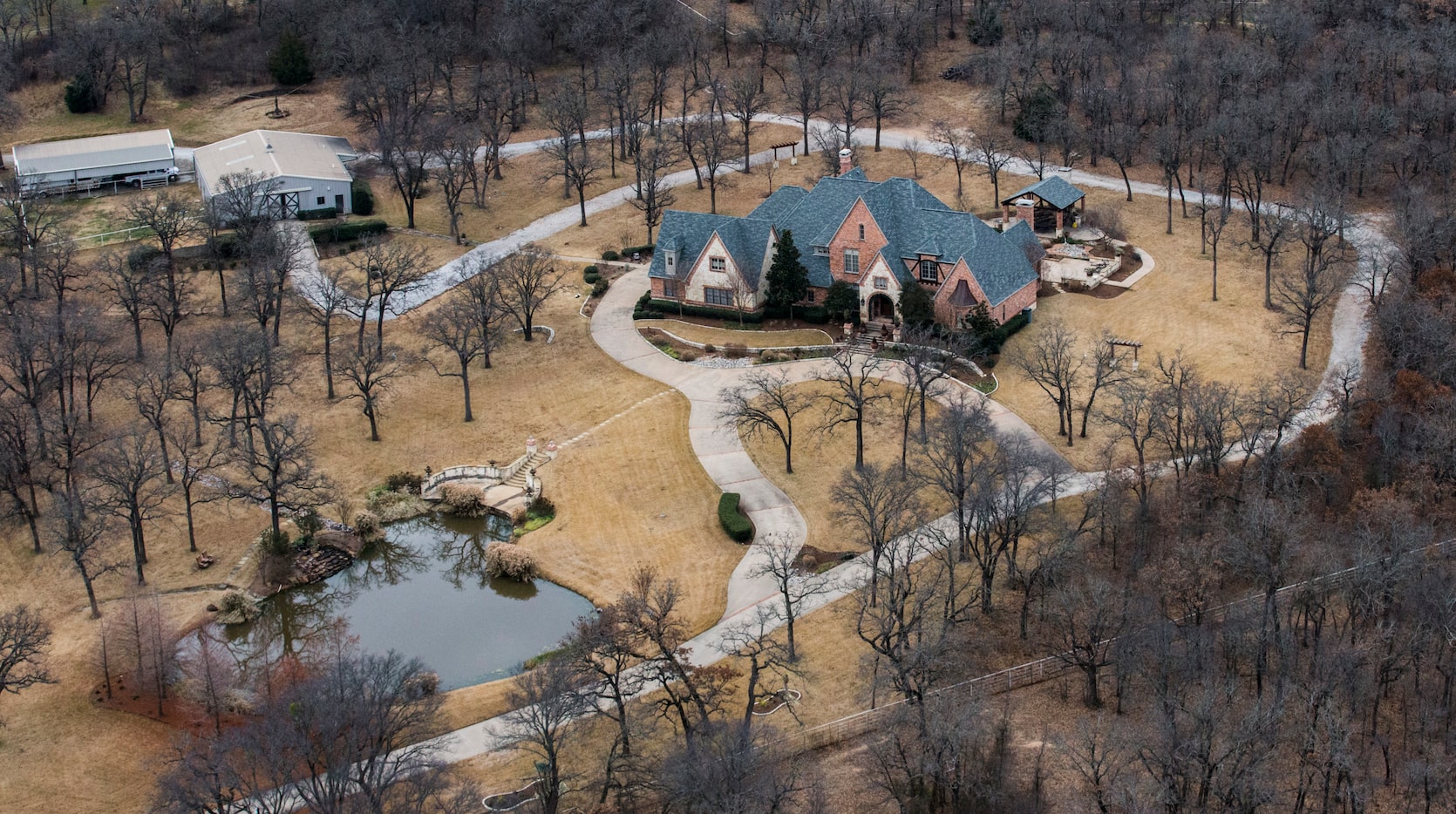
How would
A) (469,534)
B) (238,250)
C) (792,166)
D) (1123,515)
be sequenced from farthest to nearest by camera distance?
(792,166)
(238,250)
(469,534)
(1123,515)

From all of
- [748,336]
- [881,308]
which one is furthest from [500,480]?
[881,308]

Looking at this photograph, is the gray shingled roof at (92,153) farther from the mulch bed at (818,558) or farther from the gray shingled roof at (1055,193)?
the mulch bed at (818,558)

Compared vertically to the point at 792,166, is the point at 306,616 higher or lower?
lower

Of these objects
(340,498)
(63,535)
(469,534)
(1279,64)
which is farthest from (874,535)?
(1279,64)

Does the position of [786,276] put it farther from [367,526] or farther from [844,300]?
[367,526]

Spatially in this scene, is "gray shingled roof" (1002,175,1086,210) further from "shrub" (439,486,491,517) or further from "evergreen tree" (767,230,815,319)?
"shrub" (439,486,491,517)

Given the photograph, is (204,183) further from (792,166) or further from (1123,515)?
(1123,515)
